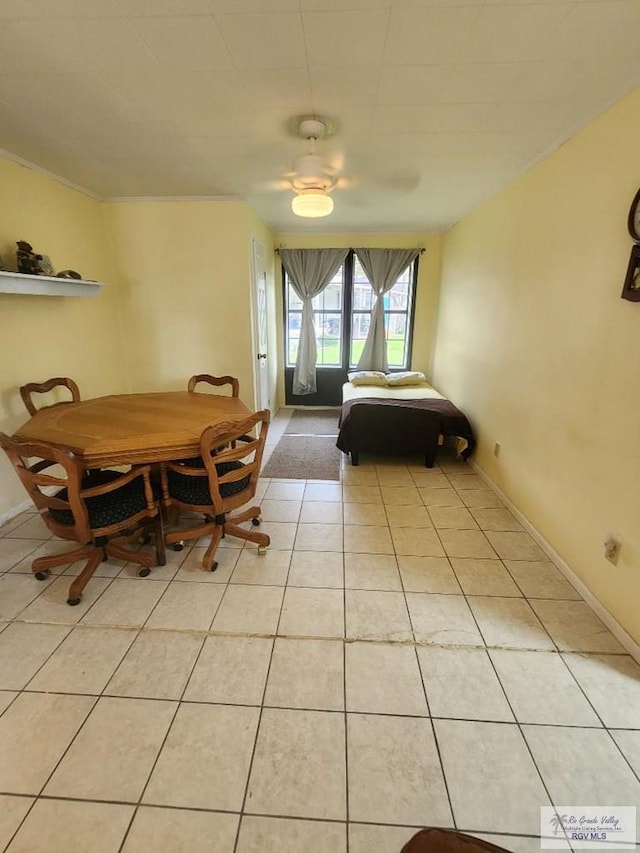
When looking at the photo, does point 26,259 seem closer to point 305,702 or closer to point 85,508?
point 85,508

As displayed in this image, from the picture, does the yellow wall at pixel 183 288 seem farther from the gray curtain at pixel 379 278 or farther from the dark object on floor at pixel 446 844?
the dark object on floor at pixel 446 844

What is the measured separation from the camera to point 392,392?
4.56m

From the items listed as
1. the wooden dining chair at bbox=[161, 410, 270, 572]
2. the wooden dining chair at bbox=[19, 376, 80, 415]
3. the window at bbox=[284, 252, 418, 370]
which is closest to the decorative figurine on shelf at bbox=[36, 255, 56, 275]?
the wooden dining chair at bbox=[19, 376, 80, 415]

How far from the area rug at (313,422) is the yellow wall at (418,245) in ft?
4.98

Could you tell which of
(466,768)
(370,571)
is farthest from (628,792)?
(370,571)

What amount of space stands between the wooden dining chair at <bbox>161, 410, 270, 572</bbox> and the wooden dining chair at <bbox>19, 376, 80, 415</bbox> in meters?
1.15

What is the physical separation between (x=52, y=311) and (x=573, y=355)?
3576mm

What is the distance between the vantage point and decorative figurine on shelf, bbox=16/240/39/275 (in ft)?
8.18

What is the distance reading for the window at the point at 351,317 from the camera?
210 inches

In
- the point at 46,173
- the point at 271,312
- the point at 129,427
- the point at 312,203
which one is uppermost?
the point at 46,173

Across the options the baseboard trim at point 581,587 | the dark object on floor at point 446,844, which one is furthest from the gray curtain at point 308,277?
the dark object on floor at point 446,844

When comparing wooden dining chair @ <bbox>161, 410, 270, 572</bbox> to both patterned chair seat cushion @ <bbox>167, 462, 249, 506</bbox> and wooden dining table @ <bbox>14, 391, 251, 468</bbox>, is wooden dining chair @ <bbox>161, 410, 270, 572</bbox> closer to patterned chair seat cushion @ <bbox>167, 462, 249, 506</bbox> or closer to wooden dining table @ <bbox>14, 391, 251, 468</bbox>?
patterned chair seat cushion @ <bbox>167, 462, 249, 506</bbox>

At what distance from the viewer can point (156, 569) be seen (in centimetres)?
218
